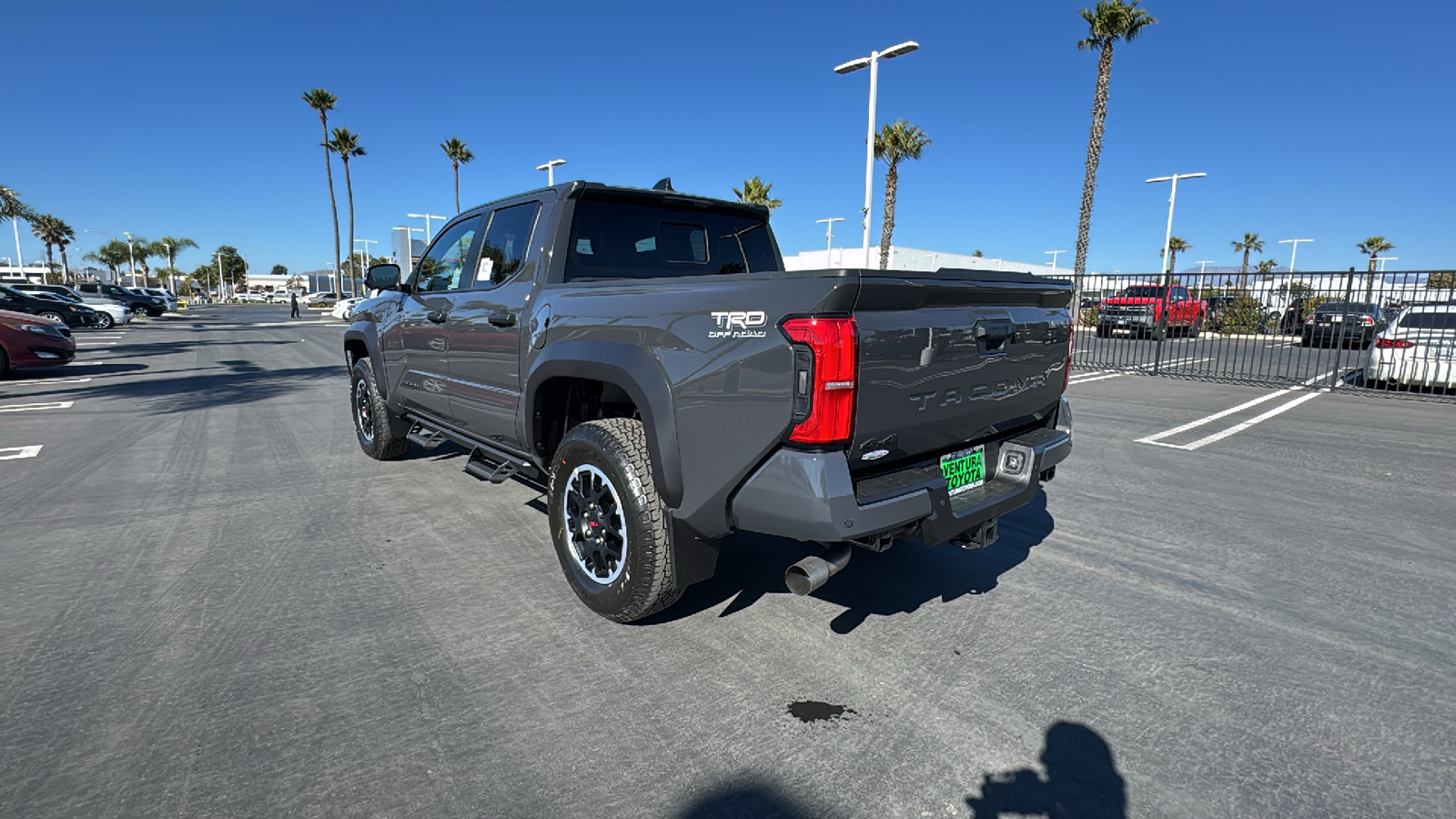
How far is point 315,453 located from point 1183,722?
6.61m

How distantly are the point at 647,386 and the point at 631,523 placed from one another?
566mm

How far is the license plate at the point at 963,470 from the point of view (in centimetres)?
288

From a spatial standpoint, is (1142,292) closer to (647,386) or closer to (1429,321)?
(1429,321)

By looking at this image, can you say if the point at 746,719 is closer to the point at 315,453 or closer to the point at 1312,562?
the point at 1312,562

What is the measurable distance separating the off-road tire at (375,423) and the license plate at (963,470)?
180 inches

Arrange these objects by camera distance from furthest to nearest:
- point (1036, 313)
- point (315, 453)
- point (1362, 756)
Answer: point (315, 453) < point (1036, 313) < point (1362, 756)

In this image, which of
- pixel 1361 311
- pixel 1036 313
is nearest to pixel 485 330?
pixel 1036 313

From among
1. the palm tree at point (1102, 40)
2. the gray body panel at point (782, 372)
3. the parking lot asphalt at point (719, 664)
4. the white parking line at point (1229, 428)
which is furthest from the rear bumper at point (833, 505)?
the palm tree at point (1102, 40)

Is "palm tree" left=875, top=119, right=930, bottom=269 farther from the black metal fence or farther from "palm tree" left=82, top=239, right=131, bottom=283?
"palm tree" left=82, top=239, right=131, bottom=283

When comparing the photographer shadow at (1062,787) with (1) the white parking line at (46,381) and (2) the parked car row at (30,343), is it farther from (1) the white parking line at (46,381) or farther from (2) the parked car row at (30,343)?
(2) the parked car row at (30,343)

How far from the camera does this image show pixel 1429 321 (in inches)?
402

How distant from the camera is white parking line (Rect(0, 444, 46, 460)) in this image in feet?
20.3

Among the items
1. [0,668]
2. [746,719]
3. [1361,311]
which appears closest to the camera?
[746,719]

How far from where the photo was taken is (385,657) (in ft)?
9.37
